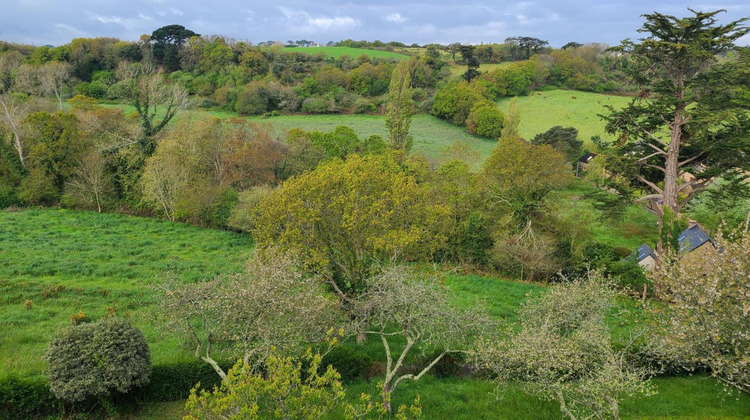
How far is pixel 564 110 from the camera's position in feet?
225

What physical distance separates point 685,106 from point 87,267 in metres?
33.1

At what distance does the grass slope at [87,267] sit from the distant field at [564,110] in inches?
1865

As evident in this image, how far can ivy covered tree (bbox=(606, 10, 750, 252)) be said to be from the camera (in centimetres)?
2070

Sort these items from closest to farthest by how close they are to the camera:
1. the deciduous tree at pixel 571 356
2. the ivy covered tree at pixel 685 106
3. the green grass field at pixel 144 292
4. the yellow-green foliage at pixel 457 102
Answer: the deciduous tree at pixel 571 356, the green grass field at pixel 144 292, the ivy covered tree at pixel 685 106, the yellow-green foliage at pixel 457 102

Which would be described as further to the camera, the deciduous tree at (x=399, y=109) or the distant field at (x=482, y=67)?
the distant field at (x=482, y=67)

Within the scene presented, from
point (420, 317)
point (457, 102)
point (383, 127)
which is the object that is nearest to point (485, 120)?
point (457, 102)

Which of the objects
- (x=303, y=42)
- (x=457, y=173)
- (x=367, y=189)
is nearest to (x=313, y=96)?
(x=457, y=173)

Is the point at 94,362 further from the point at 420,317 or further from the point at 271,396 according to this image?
the point at 420,317

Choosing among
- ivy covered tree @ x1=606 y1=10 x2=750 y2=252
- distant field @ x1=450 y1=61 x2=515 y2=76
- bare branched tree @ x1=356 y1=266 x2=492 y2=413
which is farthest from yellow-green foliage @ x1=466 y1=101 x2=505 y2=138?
bare branched tree @ x1=356 y1=266 x2=492 y2=413

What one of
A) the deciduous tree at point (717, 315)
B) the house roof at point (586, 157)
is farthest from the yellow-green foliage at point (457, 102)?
the deciduous tree at point (717, 315)

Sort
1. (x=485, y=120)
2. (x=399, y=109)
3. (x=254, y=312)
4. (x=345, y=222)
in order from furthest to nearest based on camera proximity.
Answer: (x=485, y=120)
(x=399, y=109)
(x=345, y=222)
(x=254, y=312)

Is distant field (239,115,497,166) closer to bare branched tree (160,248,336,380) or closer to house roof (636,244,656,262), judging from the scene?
house roof (636,244,656,262)

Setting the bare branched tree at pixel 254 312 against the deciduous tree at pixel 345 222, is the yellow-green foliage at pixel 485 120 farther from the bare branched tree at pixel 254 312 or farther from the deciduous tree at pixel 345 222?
the bare branched tree at pixel 254 312

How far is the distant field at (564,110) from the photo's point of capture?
62.3m
